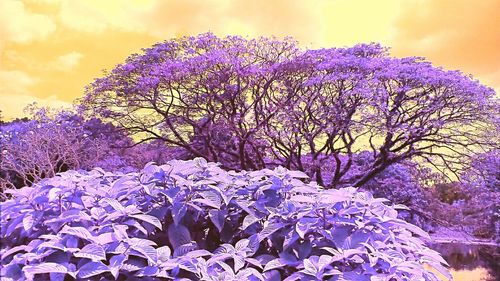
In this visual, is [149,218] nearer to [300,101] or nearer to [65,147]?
[300,101]

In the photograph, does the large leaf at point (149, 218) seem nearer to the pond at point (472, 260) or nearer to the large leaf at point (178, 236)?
the large leaf at point (178, 236)

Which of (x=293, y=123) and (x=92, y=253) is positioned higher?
(x=293, y=123)

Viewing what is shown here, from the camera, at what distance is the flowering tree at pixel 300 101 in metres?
5.57

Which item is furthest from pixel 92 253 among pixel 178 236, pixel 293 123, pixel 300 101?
pixel 300 101

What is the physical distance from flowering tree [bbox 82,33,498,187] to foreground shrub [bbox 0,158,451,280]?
14.6ft

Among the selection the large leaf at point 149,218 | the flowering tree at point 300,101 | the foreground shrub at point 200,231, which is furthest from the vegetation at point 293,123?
the large leaf at point 149,218

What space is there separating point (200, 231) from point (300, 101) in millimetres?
4829

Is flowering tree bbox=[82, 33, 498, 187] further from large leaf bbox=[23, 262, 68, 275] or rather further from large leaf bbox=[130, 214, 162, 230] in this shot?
large leaf bbox=[23, 262, 68, 275]

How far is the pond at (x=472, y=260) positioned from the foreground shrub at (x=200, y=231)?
492 centimetres

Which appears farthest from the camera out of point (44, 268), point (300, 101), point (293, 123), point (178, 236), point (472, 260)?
point (472, 260)

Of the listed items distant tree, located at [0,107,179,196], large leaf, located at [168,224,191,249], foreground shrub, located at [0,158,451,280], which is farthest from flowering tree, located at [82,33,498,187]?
large leaf, located at [168,224,191,249]

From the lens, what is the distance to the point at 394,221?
3.54 ft

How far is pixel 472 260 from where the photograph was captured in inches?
259

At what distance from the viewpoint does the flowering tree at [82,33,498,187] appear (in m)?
5.57
